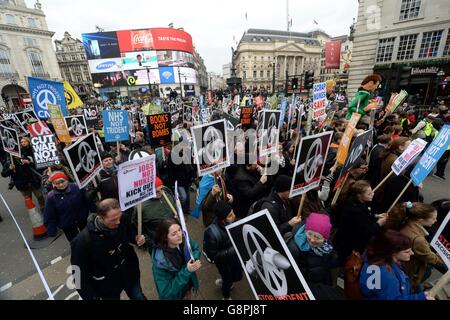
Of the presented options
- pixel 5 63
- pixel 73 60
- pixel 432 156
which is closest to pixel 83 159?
pixel 432 156

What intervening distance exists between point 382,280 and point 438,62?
25.0m

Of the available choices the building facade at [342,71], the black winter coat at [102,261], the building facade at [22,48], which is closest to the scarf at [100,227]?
the black winter coat at [102,261]

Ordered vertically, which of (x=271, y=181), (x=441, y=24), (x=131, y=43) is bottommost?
(x=271, y=181)

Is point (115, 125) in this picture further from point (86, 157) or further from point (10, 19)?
point (10, 19)

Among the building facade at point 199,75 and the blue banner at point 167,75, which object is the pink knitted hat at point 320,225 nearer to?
the blue banner at point 167,75

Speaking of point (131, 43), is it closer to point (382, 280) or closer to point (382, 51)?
point (382, 51)

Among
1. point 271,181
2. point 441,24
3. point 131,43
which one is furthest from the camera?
point 131,43

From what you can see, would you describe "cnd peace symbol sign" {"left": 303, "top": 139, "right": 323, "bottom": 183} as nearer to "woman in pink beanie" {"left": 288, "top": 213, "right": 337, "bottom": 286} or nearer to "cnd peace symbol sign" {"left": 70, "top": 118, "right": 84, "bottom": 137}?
"woman in pink beanie" {"left": 288, "top": 213, "right": 337, "bottom": 286}

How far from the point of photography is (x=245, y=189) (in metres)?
3.94

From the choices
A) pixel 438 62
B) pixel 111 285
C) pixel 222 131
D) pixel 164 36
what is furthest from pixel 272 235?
pixel 164 36

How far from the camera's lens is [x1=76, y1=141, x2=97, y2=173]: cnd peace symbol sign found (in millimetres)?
3303

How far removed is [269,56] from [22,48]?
3025 inches

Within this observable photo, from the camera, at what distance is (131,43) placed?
53562 millimetres

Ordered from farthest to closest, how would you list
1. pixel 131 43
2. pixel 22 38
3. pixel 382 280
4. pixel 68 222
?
pixel 131 43 < pixel 22 38 < pixel 68 222 < pixel 382 280
